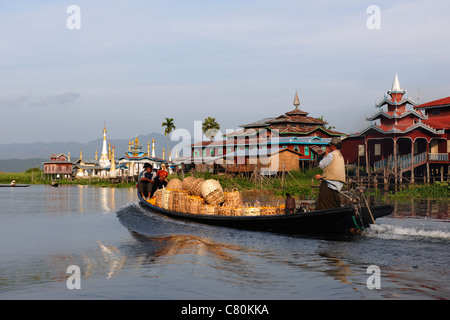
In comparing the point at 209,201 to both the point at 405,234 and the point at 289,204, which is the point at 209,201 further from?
the point at 405,234

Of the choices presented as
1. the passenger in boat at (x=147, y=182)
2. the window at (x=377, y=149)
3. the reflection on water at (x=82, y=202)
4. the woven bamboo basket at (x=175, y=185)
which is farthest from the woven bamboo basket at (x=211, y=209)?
the window at (x=377, y=149)

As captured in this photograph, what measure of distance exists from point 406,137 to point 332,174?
104 feet

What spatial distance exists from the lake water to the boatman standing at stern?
1.14 meters

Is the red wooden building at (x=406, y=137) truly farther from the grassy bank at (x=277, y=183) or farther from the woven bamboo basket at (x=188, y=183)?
the woven bamboo basket at (x=188, y=183)

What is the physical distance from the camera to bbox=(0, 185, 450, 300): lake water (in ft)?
27.5

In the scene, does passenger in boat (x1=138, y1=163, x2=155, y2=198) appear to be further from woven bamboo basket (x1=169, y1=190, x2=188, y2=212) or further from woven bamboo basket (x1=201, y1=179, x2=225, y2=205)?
woven bamboo basket (x1=201, y1=179, x2=225, y2=205)

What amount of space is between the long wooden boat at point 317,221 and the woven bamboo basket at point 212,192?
→ 1558 mm

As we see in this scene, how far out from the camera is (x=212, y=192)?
17281mm

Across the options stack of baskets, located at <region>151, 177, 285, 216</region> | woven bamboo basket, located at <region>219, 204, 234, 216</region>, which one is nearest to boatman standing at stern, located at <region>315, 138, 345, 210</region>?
stack of baskets, located at <region>151, 177, 285, 216</region>

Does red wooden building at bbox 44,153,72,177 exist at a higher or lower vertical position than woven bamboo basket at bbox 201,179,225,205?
higher
